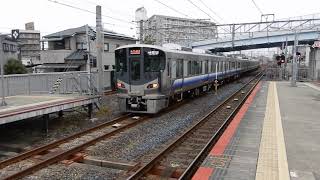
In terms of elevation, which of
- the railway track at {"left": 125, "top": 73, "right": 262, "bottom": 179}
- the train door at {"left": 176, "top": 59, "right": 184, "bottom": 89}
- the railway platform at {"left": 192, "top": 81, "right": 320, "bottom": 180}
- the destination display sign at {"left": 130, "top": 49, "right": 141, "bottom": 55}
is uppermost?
the destination display sign at {"left": 130, "top": 49, "right": 141, "bottom": 55}

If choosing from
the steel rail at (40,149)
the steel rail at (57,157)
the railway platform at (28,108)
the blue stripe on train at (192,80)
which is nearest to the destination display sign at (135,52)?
the blue stripe on train at (192,80)

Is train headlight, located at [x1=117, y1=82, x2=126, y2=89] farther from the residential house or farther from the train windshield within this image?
the residential house

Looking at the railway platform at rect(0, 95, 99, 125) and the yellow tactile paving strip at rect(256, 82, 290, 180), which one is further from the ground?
the railway platform at rect(0, 95, 99, 125)

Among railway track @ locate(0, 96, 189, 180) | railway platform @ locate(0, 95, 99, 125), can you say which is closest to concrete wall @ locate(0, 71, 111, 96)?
railway platform @ locate(0, 95, 99, 125)

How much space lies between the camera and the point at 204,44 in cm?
5341

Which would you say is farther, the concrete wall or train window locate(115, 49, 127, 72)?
the concrete wall

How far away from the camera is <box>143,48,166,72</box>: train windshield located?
13.9 m

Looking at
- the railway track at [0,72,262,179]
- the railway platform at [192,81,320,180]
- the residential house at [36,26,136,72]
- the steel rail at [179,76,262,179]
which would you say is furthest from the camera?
the residential house at [36,26,136,72]

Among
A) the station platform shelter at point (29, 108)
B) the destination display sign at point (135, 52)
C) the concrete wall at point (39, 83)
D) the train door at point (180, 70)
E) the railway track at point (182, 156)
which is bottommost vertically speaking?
the railway track at point (182, 156)

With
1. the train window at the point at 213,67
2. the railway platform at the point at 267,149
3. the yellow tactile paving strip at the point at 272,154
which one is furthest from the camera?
the train window at the point at 213,67

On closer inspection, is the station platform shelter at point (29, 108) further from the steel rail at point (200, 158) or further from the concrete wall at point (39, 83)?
the steel rail at point (200, 158)

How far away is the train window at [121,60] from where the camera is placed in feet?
46.7

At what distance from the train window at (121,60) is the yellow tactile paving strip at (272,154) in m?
5.99

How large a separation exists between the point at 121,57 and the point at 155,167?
24.8ft
